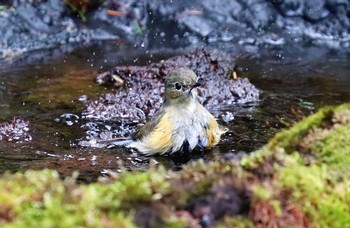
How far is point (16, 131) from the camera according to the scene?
6.77m

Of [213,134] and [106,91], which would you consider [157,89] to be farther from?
[213,134]

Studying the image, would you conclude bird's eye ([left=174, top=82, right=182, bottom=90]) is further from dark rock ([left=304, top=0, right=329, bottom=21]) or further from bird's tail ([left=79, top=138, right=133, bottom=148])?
dark rock ([left=304, top=0, right=329, bottom=21])

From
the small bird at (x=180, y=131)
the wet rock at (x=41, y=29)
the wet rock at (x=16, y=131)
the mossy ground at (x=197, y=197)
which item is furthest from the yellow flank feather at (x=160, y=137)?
the wet rock at (x=41, y=29)

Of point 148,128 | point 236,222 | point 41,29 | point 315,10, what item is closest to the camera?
point 236,222

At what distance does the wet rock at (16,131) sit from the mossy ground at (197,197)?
14.4ft

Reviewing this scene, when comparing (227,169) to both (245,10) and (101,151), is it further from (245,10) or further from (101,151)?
(245,10)

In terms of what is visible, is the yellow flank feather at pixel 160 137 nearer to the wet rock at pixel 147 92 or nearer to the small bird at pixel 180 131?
the small bird at pixel 180 131

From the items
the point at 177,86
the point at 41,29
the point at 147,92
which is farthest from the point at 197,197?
the point at 41,29

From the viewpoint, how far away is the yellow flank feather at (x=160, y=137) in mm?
6500

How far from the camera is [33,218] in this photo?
1.98 meters

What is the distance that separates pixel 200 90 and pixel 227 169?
587cm

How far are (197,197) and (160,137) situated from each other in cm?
433

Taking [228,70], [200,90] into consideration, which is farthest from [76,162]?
[228,70]

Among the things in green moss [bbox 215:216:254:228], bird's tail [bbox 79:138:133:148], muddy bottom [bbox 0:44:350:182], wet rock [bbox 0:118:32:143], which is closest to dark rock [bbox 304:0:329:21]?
muddy bottom [bbox 0:44:350:182]
